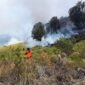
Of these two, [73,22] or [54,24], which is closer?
[73,22]

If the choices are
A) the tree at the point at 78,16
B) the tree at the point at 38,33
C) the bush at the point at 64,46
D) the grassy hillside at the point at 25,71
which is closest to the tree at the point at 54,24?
the tree at the point at 78,16

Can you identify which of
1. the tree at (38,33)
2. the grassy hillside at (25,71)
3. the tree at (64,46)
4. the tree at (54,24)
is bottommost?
the grassy hillside at (25,71)

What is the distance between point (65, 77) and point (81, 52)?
54.0 m

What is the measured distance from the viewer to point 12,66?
45.2 m

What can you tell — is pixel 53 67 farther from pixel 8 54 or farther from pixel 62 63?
pixel 8 54

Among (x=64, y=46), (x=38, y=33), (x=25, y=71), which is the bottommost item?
(x=25, y=71)

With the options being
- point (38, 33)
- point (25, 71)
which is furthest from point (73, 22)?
point (25, 71)

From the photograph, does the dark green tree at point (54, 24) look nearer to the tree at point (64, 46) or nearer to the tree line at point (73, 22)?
the tree line at point (73, 22)

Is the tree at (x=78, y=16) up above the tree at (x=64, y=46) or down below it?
above

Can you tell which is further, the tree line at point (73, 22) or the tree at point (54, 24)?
the tree at point (54, 24)

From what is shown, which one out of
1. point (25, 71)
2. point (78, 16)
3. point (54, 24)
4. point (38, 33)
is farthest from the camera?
point (54, 24)

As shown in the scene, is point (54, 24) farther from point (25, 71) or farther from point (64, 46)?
point (25, 71)

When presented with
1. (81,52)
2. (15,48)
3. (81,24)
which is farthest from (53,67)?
(81,24)

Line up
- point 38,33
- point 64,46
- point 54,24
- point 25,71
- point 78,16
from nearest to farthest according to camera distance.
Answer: point 25,71 → point 64,46 → point 38,33 → point 78,16 → point 54,24
